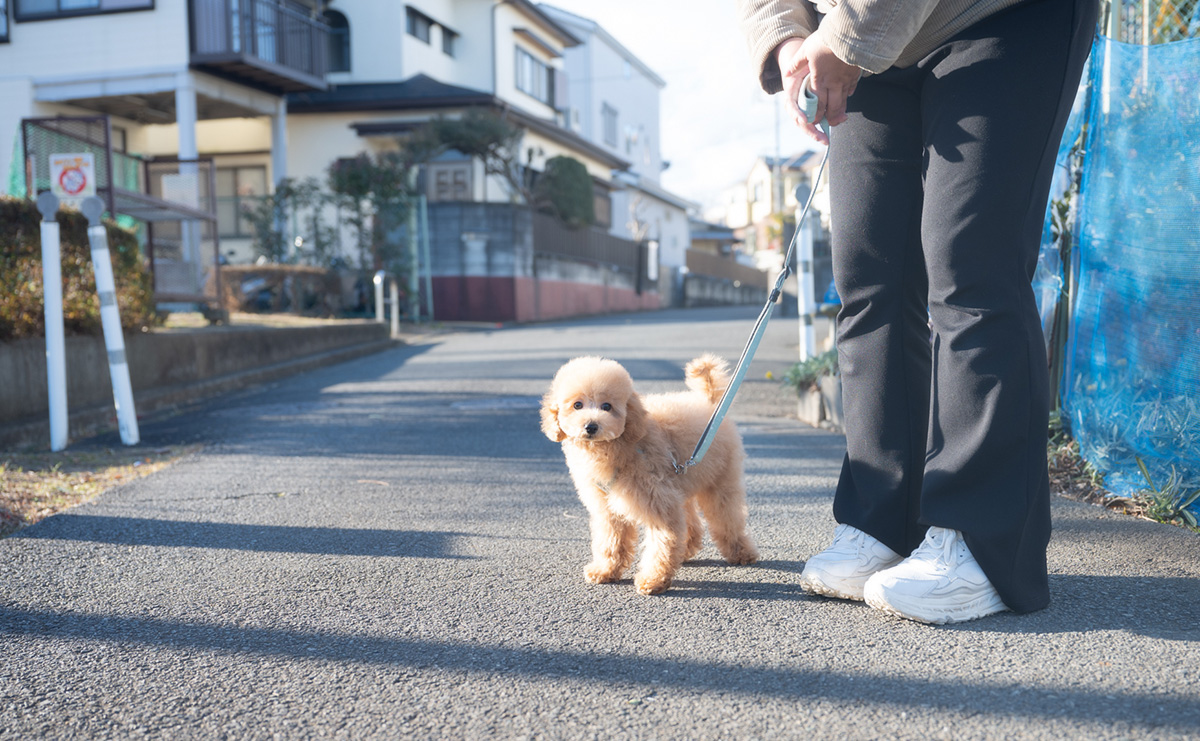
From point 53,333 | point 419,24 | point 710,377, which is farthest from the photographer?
point 419,24

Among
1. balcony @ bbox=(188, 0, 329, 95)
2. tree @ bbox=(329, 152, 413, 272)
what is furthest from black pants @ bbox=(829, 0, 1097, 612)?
balcony @ bbox=(188, 0, 329, 95)

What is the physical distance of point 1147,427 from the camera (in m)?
3.07

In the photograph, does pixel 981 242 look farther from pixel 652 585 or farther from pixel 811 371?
pixel 811 371

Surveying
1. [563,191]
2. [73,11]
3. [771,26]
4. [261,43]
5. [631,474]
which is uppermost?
[73,11]

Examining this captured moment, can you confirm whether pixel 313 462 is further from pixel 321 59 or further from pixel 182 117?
pixel 321 59

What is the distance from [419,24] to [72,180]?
55.3ft

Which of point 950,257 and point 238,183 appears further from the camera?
point 238,183

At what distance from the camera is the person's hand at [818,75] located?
2.10 meters

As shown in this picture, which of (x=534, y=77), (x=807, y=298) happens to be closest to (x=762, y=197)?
(x=534, y=77)

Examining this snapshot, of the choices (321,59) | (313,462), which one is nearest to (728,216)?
(321,59)

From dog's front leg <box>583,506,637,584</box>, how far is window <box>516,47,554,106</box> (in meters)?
23.4

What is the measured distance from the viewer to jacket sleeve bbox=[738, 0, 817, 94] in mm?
2297

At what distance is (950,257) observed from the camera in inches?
82.2

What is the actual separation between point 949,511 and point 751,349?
2.33 feet
